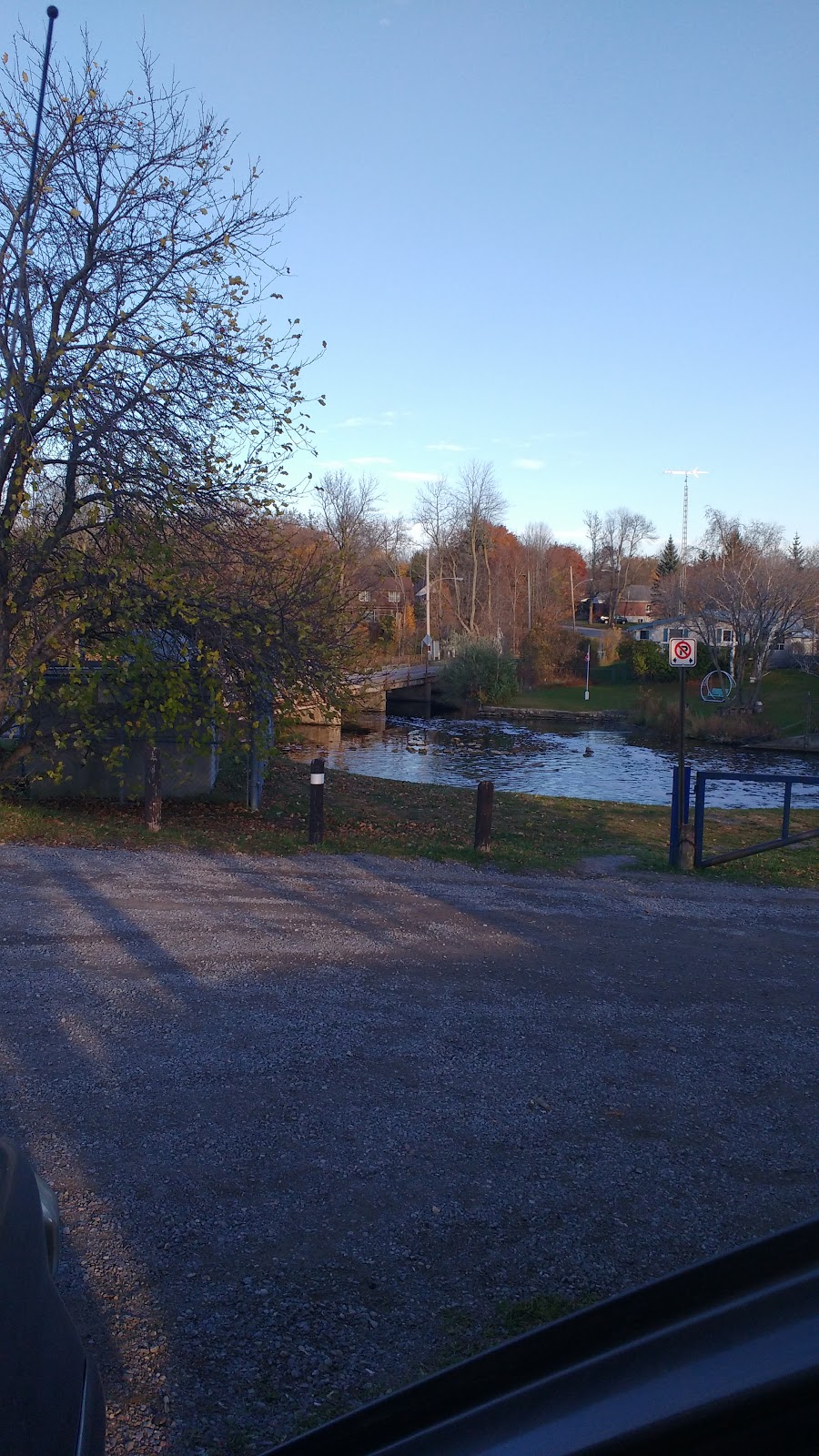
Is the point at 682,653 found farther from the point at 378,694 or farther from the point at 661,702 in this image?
the point at 661,702

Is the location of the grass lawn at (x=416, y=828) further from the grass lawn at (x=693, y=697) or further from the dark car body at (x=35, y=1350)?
the grass lawn at (x=693, y=697)

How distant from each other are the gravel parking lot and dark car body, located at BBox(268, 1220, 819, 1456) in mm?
1982

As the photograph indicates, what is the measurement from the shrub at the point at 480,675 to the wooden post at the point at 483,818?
44372 millimetres

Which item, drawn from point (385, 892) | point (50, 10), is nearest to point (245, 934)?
point (385, 892)

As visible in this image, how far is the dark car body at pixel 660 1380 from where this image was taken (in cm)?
104

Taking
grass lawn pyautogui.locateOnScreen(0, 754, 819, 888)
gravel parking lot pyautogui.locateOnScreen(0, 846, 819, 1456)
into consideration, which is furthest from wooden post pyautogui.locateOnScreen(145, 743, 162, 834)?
gravel parking lot pyautogui.locateOnScreen(0, 846, 819, 1456)

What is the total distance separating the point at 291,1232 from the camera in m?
4.14

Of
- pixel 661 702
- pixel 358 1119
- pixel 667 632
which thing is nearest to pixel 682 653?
pixel 358 1119

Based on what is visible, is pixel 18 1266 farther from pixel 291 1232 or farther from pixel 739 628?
pixel 739 628

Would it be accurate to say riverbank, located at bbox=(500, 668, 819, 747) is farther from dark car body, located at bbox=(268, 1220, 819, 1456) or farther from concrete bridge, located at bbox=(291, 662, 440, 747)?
dark car body, located at bbox=(268, 1220, 819, 1456)

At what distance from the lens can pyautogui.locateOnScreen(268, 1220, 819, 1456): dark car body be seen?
40.9 inches

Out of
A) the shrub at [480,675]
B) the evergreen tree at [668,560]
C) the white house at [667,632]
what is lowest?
the shrub at [480,675]

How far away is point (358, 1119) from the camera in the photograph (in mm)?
5160

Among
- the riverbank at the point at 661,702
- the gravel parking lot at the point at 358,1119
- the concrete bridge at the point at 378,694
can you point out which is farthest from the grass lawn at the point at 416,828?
the riverbank at the point at 661,702
